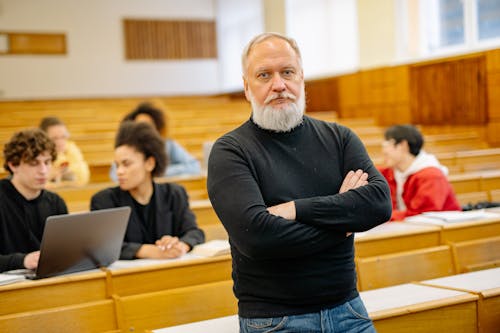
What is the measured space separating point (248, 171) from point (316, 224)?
0.71 feet

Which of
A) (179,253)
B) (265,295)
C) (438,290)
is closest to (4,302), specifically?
(179,253)

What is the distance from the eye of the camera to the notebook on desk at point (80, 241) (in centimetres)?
261

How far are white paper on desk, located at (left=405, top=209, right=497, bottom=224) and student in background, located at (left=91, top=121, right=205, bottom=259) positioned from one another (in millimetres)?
1177

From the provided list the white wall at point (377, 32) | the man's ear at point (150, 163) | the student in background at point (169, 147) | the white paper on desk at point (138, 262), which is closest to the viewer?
the white paper on desk at point (138, 262)

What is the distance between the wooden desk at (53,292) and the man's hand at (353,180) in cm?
129

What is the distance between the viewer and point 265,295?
172 centimetres

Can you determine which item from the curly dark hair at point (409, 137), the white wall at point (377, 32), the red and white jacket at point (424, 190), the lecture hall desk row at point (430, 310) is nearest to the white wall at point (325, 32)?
the white wall at point (377, 32)

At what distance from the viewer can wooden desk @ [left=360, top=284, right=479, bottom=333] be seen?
238 centimetres

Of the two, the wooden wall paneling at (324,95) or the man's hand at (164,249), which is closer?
the man's hand at (164,249)

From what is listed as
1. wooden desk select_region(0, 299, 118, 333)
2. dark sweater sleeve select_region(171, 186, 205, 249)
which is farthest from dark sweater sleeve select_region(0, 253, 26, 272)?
dark sweater sleeve select_region(171, 186, 205, 249)

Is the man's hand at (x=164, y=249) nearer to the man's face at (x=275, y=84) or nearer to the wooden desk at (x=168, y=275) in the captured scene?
the wooden desk at (x=168, y=275)

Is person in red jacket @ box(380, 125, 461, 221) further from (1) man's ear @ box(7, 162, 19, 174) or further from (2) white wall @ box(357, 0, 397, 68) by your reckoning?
(2) white wall @ box(357, 0, 397, 68)

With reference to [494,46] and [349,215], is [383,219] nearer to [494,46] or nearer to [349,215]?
[349,215]

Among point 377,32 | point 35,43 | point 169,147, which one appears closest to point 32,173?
point 169,147
